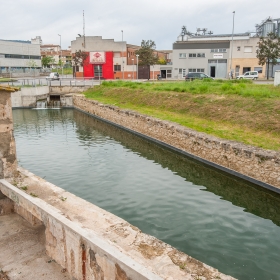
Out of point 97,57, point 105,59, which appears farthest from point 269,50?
point 97,57

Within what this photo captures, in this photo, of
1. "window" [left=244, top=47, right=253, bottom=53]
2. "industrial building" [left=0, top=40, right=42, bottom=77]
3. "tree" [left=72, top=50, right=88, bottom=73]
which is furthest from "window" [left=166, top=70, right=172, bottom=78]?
"industrial building" [left=0, top=40, right=42, bottom=77]

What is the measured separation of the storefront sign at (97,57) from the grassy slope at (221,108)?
2600 cm

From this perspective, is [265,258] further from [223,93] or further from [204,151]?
[223,93]

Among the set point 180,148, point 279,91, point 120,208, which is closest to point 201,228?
point 120,208

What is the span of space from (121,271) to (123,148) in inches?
518

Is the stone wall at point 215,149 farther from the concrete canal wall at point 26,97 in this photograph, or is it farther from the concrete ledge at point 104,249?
the concrete canal wall at point 26,97

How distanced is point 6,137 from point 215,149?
8.66m

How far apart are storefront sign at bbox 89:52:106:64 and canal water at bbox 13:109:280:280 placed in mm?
35692

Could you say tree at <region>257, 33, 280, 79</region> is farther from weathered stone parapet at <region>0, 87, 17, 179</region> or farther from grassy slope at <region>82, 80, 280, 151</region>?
weathered stone parapet at <region>0, 87, 17, 179</region>

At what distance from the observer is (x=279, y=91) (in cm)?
1964

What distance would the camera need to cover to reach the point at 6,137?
8227mm

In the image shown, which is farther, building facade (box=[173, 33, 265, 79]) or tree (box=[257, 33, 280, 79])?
building facade (box=[173, 33, 265, 79])

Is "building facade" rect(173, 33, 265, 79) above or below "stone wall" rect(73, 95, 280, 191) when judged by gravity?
above

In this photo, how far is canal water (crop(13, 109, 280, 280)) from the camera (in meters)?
7.82
